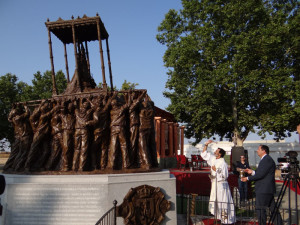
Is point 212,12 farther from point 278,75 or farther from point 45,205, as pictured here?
point 45,205

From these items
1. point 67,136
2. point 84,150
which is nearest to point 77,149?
point 84,150

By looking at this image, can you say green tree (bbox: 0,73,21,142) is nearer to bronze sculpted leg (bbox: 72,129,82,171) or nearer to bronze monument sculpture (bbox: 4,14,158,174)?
bronze monument sculpture (bbox: 4,14,158,174)

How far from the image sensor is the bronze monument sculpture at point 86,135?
7793 millimetres

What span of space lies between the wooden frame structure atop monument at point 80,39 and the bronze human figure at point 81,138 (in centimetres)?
141

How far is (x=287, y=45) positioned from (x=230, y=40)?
505 centimetres

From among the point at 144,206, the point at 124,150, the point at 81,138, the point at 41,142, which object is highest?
the point at 81,138

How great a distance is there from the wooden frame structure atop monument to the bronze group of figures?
121 cm

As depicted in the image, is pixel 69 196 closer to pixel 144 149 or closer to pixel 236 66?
pixel 144 149

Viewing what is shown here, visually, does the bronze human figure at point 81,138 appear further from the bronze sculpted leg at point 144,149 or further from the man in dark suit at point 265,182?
the man in dark suit at point 265,182

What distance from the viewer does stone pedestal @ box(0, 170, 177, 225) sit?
21.7 feet

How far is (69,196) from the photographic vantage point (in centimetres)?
677

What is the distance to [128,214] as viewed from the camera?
21.4ft

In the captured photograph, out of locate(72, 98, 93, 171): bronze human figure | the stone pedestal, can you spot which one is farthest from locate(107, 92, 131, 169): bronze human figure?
the stone pedestal

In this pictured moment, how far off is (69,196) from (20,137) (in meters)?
3.00
